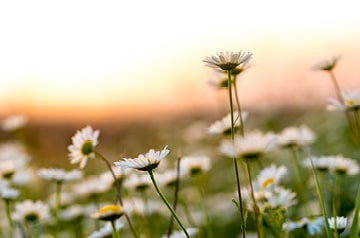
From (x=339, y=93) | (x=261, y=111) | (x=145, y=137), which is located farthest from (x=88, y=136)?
(x=145, y=137)

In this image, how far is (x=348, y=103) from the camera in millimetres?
1761

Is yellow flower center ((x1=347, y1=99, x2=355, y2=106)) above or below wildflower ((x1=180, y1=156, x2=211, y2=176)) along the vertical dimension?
above

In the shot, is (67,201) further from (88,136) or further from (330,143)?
(330,143)

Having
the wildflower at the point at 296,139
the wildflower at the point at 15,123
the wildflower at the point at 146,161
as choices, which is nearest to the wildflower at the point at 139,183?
the wildflower at the point at 296,139

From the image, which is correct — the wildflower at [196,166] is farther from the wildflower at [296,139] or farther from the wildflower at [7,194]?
the wildflower at [7,194]

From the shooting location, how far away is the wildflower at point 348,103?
1.74m

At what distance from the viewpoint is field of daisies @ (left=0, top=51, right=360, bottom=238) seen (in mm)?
1336

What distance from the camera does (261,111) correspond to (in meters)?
6.25

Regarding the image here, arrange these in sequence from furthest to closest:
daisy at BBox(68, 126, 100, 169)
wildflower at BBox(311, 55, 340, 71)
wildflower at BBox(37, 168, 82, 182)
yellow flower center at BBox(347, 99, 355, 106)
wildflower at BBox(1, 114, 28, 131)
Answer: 1. wildflower at BBox(1, 114, 28, 131)
2. wildflower at BBox(37, 168, 82, 182)
3. wildflower at BBox(311, 55, 340, 71)
4. yellow flower center at BBox(347, 99, 355, 106)
5. daisy at BBox(68, 126, 100, 169)

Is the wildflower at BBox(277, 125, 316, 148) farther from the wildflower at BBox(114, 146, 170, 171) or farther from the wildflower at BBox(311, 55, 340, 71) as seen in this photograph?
the wildflower at BBox(114, 146, 170, 171)

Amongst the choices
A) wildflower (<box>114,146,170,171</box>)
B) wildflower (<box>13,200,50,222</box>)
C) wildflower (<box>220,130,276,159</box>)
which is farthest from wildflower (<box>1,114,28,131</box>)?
wildflower (<box>220,130,276,159</box>)

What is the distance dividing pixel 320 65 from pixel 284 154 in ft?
8.94

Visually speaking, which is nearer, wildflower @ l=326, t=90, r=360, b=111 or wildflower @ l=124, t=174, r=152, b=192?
wildflower @ l=326, t=90, r=360, b=111

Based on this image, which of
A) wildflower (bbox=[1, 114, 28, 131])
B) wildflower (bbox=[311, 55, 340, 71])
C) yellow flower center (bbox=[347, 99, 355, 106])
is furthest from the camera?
wildflower (bbox=[1, 114, 28, 131])
